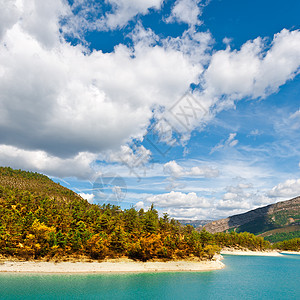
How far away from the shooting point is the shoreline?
205 feet

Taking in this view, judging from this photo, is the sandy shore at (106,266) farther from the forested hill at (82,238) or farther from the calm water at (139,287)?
the calm water at (139,287)

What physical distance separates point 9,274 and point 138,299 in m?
36.4

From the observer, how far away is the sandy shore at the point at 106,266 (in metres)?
62.4

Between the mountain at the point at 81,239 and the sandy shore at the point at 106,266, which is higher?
the mountain at the point at 81,239

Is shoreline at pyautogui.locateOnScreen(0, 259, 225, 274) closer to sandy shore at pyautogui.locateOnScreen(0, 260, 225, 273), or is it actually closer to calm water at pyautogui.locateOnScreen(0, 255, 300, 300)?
sandy shore at pyautogui.locateOnScreen(0, 260, 225, 273)

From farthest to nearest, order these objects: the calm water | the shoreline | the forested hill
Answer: the forested hill
the shoreline
the calm water

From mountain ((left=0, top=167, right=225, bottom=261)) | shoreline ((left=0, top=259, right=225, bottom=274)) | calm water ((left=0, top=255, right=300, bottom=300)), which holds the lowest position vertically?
calm water ((left=0, top=255, right=300, bottom=300))

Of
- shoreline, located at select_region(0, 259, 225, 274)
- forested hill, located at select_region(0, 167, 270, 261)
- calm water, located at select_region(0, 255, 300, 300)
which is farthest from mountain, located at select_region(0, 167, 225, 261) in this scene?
calm water, located at select_region(0, 255, 300, 300)

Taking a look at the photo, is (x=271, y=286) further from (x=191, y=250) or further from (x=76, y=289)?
(x=76, y=289)

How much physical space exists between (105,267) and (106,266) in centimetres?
71

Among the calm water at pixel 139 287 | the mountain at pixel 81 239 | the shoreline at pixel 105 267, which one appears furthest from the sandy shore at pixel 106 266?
the calm water at pixel 139 287

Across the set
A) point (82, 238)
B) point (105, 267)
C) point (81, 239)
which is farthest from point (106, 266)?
point (82, 238)

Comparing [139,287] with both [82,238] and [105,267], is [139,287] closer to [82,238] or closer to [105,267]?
[105,267]

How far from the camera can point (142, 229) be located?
94500 mm
